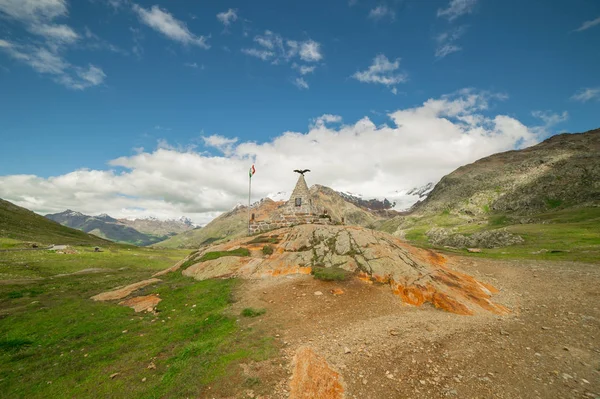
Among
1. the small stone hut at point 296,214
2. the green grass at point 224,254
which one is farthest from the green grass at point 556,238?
the green grass at point 224,254

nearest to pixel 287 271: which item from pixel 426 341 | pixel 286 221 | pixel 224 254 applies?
pixel 224 254

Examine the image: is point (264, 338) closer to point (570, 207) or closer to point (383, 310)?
point (383, 310)

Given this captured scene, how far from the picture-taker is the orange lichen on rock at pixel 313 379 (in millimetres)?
9516

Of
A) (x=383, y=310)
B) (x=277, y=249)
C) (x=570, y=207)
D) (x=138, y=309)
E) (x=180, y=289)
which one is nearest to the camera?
(x=383, y=310)

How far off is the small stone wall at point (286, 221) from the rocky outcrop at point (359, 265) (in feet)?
24.9

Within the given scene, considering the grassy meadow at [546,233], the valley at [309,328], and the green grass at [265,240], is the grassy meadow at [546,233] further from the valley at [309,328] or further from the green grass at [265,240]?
the green grass at [265,240]

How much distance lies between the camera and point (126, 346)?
14148 mm

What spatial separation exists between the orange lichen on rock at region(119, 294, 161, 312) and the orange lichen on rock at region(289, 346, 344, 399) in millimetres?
14534

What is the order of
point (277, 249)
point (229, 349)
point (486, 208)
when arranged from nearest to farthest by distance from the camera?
1. point (229, 349)
2. point (277, 249)
3. point (486, 208)

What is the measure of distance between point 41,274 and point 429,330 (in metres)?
52.9

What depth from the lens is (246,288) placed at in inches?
845

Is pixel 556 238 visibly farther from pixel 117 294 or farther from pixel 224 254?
pixel 117 294

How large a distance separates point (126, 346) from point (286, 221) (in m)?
26.9

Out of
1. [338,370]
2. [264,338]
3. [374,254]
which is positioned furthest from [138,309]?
[374,254]
